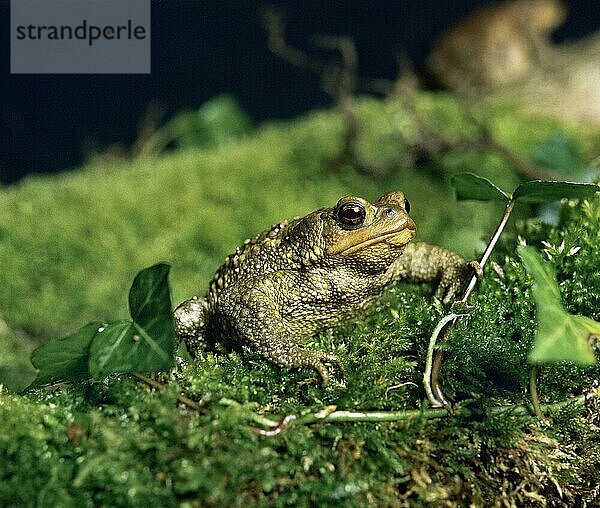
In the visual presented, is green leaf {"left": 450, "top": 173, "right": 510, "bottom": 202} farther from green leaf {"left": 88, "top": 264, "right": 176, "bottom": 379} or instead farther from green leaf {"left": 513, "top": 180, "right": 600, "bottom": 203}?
green leaf {"left": 88, "top": 264, "right": 176, "bottom": 379}

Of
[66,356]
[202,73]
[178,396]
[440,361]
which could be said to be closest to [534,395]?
[440,361]

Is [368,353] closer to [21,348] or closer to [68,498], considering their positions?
[68,498]

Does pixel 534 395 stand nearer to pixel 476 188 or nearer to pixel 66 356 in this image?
pixel 476 188

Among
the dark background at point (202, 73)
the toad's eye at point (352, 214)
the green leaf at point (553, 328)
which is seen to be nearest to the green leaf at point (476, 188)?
the toad's eye at point (352, 214)

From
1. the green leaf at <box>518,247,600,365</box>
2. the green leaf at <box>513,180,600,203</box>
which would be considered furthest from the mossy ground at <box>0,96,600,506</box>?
the green leaf at <box>518,247,600,365</box>

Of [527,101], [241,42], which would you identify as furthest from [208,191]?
[241,42]
